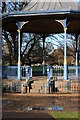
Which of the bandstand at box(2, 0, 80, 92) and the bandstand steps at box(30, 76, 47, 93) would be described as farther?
the bandstand at box(2, 0, 80, 92)

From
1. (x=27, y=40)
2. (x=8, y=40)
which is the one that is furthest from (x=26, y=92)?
(x=27, y=40)

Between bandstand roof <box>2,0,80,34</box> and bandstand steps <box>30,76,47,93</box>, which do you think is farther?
bandstand roof <box>2,0,80,34</box>

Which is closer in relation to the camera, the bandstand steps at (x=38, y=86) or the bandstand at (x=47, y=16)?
the bandstand steps at (x=38, y=86)

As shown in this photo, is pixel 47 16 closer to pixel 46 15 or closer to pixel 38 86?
pixel 46 15

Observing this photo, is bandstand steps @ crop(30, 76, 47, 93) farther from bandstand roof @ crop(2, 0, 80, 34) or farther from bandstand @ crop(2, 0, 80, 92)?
bandstand roof @ crop(2, 0, 80, 34)

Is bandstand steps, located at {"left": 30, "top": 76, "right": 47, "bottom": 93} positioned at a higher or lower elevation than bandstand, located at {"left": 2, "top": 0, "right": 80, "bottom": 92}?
lower

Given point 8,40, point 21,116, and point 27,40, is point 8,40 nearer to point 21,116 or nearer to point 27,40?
point 27,40

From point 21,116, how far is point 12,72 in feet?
30.3

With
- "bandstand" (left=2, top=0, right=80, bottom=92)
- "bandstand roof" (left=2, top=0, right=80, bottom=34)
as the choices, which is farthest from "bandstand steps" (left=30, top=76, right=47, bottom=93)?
"bandstand roof" (left=2, top=0, right=80, bottom=34)

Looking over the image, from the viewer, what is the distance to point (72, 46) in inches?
1581

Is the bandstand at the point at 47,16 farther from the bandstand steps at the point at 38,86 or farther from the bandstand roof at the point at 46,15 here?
the bandstand steps at the point at 38,86

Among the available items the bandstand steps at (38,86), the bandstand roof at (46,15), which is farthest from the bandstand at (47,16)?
the bandstand steps at (38,86)

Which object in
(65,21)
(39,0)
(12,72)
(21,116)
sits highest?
(39,0)

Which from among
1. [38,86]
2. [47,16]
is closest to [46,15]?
[47,16]
